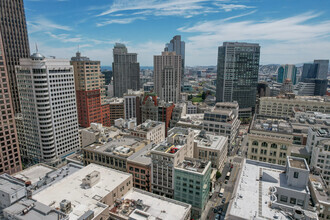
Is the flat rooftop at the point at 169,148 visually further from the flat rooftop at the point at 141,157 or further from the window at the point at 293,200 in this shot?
the window at the point at 293,200

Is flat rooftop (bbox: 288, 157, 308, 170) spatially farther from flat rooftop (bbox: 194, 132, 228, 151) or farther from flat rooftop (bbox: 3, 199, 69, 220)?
flat rooftop (bbox: 3, 199, 69, 220)

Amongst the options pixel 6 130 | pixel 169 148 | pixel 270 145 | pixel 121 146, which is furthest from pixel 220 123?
pixel 6 130

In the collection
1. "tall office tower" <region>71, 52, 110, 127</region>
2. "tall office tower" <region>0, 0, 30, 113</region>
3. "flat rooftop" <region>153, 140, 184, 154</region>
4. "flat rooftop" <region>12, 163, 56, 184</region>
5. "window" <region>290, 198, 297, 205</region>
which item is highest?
"tall office tower" <region>0, 0, 30, 113</region>

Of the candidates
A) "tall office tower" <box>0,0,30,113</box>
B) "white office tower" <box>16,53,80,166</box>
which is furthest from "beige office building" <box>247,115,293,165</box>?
"tall office tower" <box>0,0,30,113</box>

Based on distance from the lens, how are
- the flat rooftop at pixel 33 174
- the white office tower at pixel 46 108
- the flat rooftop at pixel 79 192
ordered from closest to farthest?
the flat rooftop at pixel 79 192, the flat rooftop at pixel 33 174, the white office tower at pixel 46 108

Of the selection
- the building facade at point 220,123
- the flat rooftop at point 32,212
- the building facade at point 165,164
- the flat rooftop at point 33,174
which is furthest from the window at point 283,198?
the flat rooftop at point 33,174

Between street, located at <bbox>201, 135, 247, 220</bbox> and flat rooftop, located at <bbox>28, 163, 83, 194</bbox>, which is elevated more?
flat rooftop, located at <bbox>28, 163, 83, 194</bbox>

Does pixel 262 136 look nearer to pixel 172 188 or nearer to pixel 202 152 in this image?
pixel 202 152

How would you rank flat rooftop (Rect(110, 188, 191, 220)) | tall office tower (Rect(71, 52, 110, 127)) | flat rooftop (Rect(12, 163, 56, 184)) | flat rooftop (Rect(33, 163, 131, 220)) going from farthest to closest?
1. tall office tower (Rect(71, 52, 110, 127))
2. flat rooftop (Rect(12, 163, 56, 184))
3. flat rooftop (Rect(110, 188, 191, 220))
4. flat rooftop (Rect(33, 163, 131, 220))
